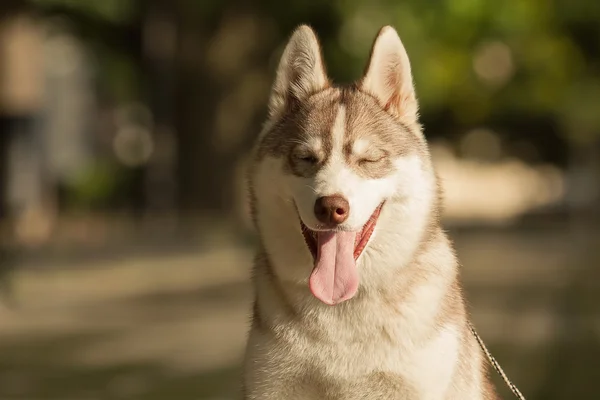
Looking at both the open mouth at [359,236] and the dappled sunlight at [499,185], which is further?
the dappled sunlight at [499,185]

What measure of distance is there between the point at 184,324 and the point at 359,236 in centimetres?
1114

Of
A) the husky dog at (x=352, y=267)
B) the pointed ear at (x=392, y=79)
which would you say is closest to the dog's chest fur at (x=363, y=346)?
the husky dog at (x=352, y=267)

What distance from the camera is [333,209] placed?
14.8ft

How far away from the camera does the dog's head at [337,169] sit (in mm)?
4672

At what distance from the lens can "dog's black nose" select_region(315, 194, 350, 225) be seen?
4.52 meters

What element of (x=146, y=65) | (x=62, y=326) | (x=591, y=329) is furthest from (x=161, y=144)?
(x=591, y=329)

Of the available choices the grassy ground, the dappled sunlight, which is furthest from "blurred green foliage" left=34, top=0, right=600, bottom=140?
the dappled sunlight

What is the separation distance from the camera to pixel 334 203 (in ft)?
14.8

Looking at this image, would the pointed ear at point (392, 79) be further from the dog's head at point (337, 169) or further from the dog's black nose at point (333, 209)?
the dog's black nose at point (333, 209)

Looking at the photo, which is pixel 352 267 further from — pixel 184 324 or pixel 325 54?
pixel 325 54

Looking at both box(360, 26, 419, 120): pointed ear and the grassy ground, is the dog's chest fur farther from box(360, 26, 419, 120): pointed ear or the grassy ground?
the grassy ground

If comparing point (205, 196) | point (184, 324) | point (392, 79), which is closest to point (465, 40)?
point (205, 196)

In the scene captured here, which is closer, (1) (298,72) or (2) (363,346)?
(2) (363,346)

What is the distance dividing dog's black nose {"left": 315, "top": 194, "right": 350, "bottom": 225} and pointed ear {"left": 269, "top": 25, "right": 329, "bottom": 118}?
0.80 metres
